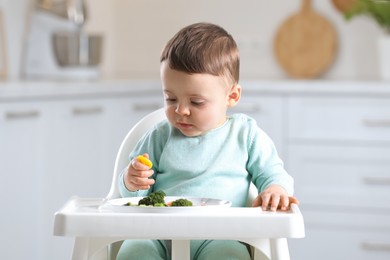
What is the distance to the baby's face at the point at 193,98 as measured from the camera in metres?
1.76

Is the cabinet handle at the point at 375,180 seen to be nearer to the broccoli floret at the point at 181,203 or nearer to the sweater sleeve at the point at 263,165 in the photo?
the sweater sleeve at the point at 263,165

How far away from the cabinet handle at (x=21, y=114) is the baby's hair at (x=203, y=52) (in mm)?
1400

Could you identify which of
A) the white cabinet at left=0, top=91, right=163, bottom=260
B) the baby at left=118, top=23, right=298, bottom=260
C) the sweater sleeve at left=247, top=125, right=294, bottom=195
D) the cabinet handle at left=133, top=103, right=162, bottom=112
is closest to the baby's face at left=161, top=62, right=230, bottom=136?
the baby at left=118, top=23, right=298, bottom=260

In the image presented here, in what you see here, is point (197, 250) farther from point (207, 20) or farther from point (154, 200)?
point (207, 20)

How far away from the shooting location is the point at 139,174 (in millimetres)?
1712

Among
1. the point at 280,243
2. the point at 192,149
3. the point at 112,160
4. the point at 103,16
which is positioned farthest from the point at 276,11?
the point at 280,243

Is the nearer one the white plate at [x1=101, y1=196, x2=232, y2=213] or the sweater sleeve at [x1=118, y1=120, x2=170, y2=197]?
the white plate at [x1=101, y1=196, x2=232, y2=213]

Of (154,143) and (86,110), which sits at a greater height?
(154,143)

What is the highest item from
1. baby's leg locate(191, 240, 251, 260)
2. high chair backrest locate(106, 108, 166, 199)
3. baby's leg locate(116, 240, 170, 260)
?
high chair backrest locate(106, 108, 166, 199)

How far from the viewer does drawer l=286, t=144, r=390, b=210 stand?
3.59 metres

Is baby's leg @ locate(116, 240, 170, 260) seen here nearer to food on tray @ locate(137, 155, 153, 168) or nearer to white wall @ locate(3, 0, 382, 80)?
food on tray @ locate(137, 155, 153, 168)

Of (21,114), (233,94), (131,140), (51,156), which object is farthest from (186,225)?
(51,156)

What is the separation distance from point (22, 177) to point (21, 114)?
0.23m

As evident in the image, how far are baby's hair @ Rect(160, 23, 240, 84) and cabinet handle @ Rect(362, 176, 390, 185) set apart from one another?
1.87 m
